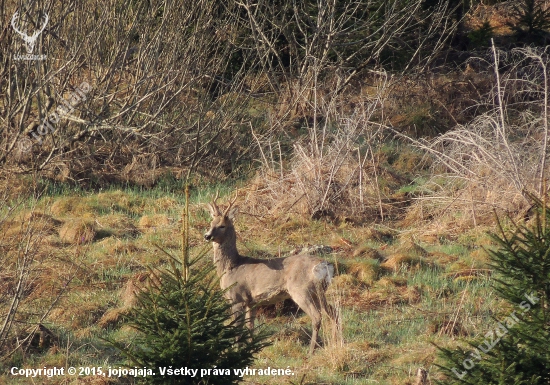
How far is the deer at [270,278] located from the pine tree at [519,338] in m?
2.44

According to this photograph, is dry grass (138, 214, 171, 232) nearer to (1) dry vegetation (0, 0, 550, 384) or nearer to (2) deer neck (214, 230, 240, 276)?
(1) dry vegetation (0, 0, 550, 384)

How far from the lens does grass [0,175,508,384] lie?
27.8 ft

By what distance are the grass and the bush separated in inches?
41.0

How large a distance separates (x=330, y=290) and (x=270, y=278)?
4.86 feet

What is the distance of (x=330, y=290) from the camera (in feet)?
33.7

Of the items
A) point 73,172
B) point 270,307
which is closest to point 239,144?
point 73,172

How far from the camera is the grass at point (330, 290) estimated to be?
8469 mm

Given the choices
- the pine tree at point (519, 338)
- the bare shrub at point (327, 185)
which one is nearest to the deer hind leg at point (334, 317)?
the pine tree at point (519, 338)

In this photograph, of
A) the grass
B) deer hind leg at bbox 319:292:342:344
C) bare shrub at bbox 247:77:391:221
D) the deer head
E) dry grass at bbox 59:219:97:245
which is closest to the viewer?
the grass

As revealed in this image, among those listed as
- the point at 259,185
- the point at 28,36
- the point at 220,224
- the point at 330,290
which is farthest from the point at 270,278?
the point at 28,36

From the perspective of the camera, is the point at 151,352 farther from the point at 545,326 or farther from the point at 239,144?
the point at 239,144

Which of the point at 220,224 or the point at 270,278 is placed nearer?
the point at 270,278

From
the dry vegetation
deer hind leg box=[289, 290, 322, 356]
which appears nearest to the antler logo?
the dry vegetation

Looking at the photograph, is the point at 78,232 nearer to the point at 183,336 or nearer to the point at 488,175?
the point at 488,175
